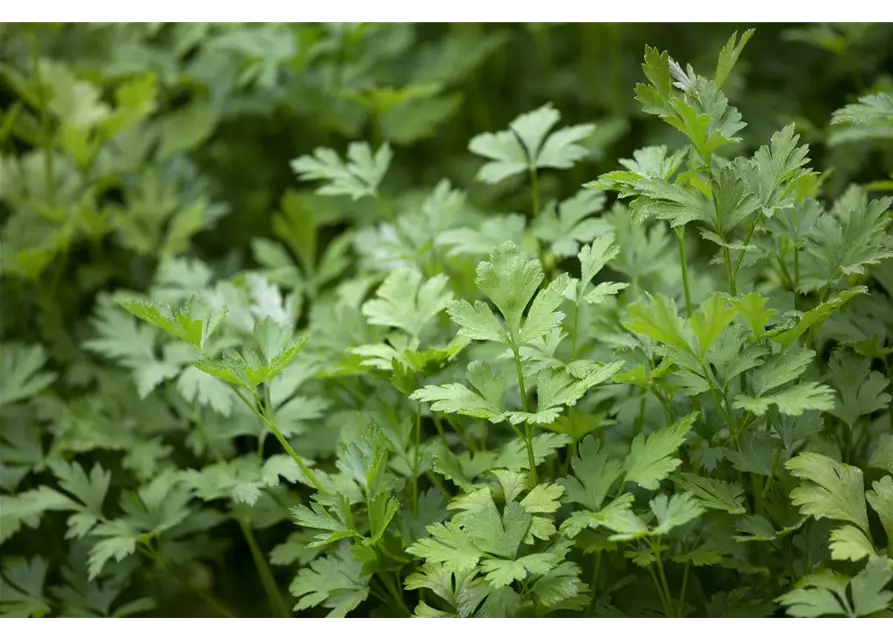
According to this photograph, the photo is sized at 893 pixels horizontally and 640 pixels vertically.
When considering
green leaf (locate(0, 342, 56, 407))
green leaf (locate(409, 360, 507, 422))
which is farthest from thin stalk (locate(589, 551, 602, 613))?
green leaf (locate(0, 342, 56, 407))

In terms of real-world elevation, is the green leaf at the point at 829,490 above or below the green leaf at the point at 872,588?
above

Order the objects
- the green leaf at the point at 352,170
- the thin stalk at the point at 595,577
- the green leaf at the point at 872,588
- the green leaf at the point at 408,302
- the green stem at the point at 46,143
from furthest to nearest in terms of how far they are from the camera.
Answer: the green stem at the point at 46,143 → the green leaf at the point at 352,170 → the green leaf at the point at 408,302 → the thin stalk at the point at 595,577 → the green leaf at the point at 872,588

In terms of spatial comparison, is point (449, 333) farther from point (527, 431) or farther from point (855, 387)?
point (855, 387)

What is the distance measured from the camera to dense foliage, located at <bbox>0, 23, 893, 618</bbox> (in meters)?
0.73

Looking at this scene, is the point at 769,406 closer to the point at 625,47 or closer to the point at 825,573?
the point at 825,573

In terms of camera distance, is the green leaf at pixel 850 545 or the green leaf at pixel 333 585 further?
the green leaf at pixel 333 585

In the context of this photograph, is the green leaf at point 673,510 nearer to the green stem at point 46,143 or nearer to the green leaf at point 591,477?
the green leaf at point 591,477

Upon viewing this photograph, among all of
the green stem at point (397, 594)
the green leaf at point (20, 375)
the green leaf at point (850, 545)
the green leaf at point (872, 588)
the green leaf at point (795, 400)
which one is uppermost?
the green leaf at point (795, 400)

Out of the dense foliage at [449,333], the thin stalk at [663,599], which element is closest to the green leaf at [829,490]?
the dense foliage at [449,333]

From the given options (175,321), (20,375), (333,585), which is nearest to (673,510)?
(333,585)

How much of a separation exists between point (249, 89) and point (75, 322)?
45cm

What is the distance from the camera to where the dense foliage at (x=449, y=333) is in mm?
726

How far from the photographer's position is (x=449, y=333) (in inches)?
37.0

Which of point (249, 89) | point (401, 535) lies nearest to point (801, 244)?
point (401, 535)
